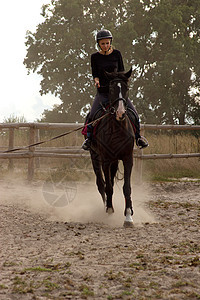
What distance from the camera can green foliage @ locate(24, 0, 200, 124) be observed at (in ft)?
101

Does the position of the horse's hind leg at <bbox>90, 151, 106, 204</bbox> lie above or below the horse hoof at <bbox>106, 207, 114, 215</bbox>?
above

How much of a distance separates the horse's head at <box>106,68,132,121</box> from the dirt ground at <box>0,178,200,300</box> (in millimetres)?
1720

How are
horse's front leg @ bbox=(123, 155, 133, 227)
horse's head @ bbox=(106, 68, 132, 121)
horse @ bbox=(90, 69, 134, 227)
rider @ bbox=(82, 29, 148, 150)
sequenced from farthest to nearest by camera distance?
1. rider @ bbox=(82, 29, 148, 150)
2. horse's front leg @ bbox=(123, 155, 133, 227)
3. horse @ bbox=(90, 69, 134, 227)
4. horse's head @ bbox=(106, 68, 132, 121)

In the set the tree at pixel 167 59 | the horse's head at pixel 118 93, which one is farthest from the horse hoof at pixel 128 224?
the tree at pixel 167 59

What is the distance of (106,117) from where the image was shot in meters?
6.48

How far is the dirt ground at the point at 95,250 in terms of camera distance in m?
3.33

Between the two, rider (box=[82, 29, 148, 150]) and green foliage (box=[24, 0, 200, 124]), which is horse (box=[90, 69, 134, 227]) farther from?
green foliage (box=[24, 0, 200, 124])

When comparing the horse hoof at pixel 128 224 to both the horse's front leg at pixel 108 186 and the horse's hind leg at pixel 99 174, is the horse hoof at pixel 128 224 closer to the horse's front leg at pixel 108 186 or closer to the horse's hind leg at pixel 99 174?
the horse's front leg at pixel 108 186

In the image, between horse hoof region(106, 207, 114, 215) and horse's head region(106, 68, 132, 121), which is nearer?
horse's head region(106, 68, 132, 121)

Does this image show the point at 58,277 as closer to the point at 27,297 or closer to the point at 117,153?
the point at 27,297

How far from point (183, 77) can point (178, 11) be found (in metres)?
5.47

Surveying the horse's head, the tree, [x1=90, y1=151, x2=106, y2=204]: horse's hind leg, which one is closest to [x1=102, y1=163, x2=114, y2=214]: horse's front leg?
[x1=90, y1=151, x2=106, y2=204]: horse's hind leg

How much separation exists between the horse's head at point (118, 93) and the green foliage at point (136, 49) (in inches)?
976

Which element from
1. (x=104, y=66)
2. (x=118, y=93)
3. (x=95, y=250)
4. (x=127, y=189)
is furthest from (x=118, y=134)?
(x=95, y=250)
